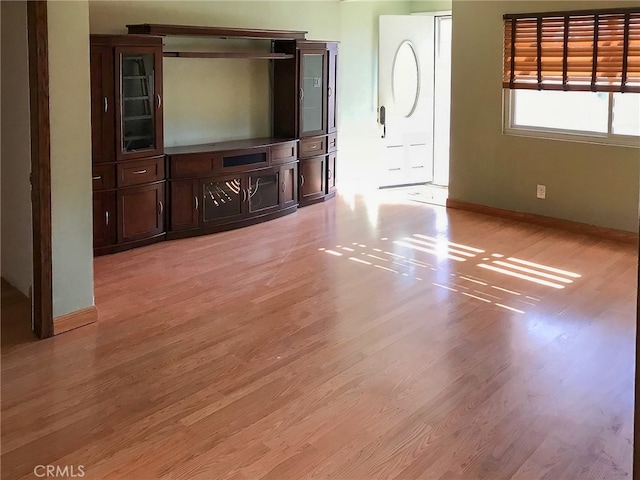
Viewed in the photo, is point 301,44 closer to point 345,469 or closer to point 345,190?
point 345,190

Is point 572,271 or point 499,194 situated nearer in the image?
point 572,271

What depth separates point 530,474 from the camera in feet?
8.48

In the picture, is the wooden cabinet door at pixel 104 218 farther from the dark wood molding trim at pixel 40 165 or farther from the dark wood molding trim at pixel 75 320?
the dark wood molding trim at pixel 40 165

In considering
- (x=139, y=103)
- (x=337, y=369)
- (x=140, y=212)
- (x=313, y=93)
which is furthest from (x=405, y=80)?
(x=337, y=369)

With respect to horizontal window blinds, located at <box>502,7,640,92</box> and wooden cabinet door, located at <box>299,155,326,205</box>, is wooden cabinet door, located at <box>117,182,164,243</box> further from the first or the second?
horizontal window blinds, located at <box>502,7,640,92</box>

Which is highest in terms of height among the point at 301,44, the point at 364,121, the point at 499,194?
the point at 301,44

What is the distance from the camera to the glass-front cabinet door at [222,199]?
6.04m

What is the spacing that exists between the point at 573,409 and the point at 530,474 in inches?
24.0

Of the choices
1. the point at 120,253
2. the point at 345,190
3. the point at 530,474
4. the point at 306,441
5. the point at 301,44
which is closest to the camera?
the point at 530,474

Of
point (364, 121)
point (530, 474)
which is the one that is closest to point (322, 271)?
point (530, 474)

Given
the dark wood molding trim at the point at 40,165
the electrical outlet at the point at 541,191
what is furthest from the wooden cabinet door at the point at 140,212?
the electrical outlet at the point at 541,191

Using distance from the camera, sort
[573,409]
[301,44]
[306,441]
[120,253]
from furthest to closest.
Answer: [301,44] < [120,253] < [573,409] < [306,441]

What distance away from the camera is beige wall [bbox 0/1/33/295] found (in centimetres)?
401

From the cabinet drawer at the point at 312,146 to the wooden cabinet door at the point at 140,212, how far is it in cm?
177
